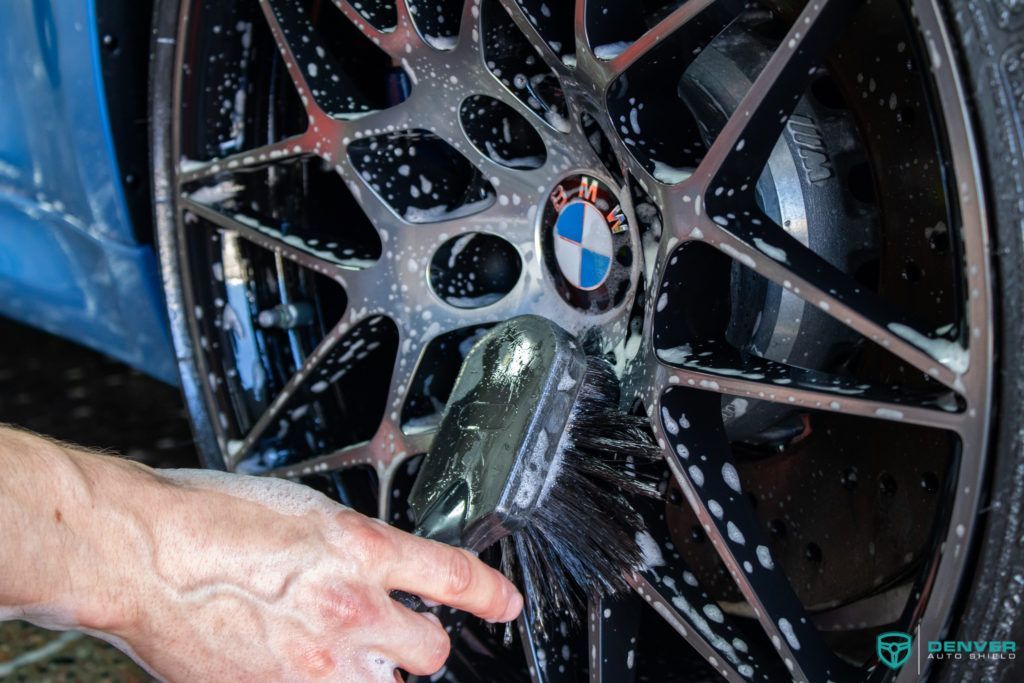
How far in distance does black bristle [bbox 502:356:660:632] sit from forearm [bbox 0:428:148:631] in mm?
402

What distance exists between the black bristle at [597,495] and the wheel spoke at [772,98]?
10.7 inches

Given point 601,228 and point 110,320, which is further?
point 110,320

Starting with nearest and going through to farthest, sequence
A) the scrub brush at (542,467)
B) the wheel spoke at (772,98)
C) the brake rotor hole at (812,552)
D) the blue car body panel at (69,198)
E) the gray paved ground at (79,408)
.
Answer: the wheel spoke at (772,98), the scrub brush at (542,467), the brake rotor hole at (812,552), the blue car body panel at (69,198), the gray paved ground at (79,408)

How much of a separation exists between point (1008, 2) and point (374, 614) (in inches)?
27.2

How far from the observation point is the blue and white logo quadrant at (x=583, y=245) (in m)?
1.13

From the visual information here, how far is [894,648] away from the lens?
2.89 ft

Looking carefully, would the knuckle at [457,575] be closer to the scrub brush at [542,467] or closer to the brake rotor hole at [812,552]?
the scrub brush at [542,467]

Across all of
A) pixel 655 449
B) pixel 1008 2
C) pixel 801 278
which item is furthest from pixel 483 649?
pixel 1008 2

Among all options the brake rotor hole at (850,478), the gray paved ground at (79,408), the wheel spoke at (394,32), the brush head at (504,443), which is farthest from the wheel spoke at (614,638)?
the gray paved ground at (79,408)

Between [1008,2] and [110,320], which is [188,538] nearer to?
[1008,2]

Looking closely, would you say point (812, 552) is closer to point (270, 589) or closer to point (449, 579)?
point (449, 579)

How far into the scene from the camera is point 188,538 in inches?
36.6

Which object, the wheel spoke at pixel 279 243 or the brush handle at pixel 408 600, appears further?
the wheel spoke at pixel 279 243

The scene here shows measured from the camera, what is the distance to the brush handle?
0.95m
